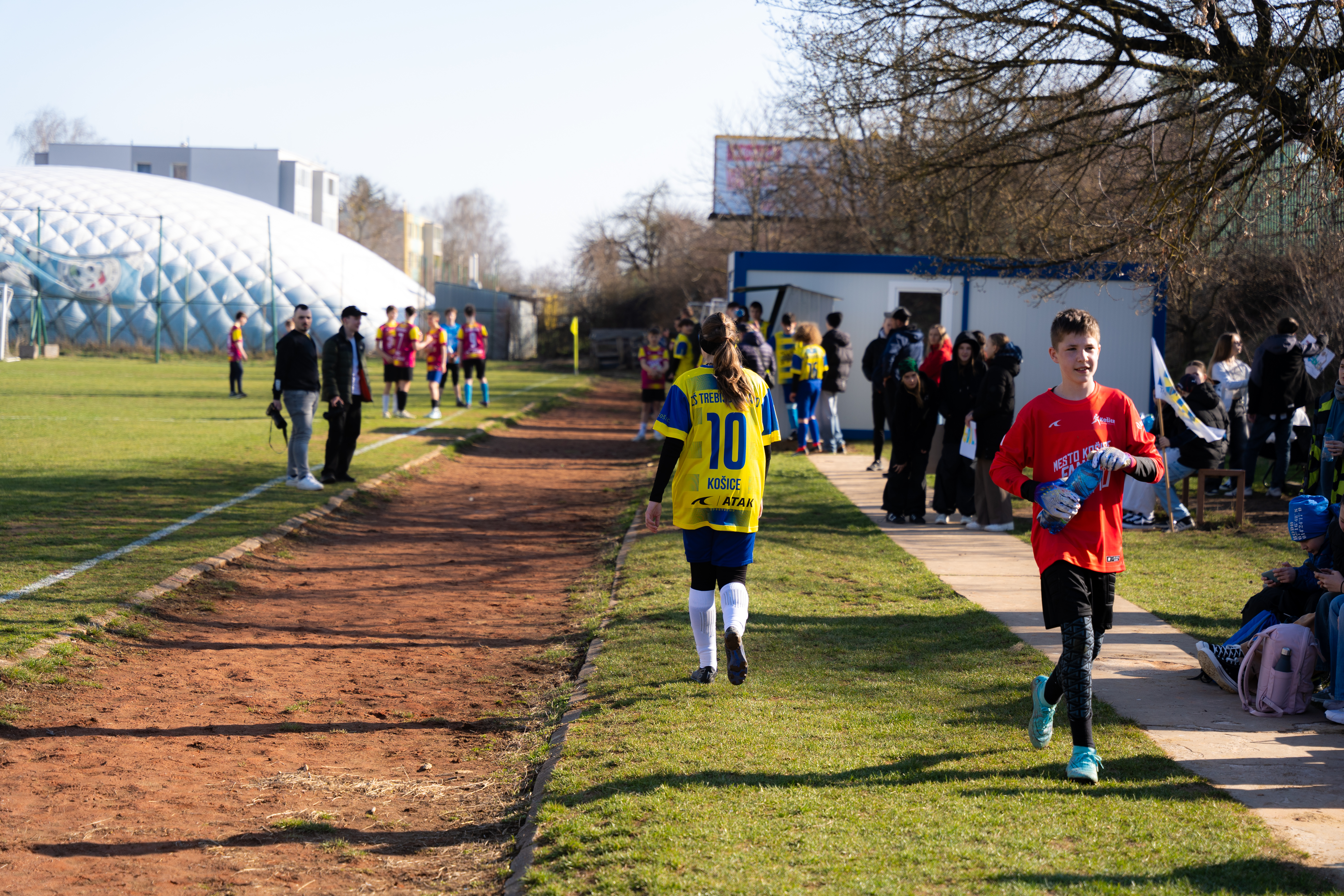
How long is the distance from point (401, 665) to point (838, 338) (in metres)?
11.2

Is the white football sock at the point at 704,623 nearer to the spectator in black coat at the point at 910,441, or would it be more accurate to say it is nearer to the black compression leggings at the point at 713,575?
the black compression leggings at the point at 713,575

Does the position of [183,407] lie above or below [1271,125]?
below

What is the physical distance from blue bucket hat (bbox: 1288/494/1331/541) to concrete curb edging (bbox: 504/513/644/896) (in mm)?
3827

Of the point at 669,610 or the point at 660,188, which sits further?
the point at 660,188

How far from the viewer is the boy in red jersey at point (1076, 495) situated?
178 inches

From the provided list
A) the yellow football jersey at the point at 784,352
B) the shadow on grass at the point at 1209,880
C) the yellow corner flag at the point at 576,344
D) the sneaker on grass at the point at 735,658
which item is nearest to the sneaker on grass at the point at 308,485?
the yellow football jersey at the point at 784,352

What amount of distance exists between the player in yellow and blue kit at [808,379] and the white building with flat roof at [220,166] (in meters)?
90.7

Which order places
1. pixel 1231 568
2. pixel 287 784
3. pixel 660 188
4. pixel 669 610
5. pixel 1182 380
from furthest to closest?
pixel 660 188
pixel 1182 380
pixel 1231 568
pixel 669 610
pixel 287 784

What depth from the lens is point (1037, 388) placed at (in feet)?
62.3

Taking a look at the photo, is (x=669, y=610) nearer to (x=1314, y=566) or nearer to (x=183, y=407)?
(x=1314, y=566)

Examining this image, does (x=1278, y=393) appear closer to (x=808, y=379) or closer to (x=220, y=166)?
(x=808, y=379)

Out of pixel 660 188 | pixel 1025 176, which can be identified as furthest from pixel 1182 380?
pixel 660 188

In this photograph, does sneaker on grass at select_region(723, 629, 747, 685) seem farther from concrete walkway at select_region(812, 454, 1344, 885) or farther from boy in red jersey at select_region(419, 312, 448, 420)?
boy in red jersey at select_region(419, 312, 448, 420)

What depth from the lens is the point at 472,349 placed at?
949 inches
